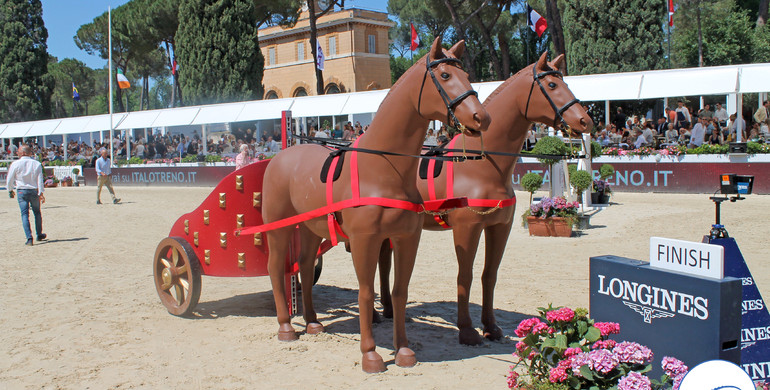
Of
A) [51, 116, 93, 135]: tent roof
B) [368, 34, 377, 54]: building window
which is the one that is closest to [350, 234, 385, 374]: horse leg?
[51, 116, 93, 135]: tent roof

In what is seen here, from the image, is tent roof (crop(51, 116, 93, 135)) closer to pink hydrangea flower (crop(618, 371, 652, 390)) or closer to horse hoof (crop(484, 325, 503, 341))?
horse hoof (crop(484, 325, 503, 341))

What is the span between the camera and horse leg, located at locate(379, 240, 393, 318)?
610 cm

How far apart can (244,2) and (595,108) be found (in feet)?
71.6

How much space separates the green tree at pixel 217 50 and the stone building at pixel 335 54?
43.7ft

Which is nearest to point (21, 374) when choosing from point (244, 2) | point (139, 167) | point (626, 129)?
point (626, 129)

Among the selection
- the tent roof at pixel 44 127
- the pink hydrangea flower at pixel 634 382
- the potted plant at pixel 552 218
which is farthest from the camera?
the tent roof at pixel 44 127

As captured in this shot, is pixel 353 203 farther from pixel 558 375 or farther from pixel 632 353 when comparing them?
pixel 632 353

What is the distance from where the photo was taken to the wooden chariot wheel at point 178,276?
20.6ft

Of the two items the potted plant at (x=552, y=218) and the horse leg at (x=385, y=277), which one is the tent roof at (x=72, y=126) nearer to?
the potted plant at (x=552, y=218)

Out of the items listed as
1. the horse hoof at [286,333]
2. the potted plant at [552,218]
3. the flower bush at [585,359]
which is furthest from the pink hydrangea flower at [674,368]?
the potted plant at [552,218]

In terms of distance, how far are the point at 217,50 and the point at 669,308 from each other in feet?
121

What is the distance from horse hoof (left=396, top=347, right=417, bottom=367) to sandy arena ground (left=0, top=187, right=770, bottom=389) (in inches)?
3.3

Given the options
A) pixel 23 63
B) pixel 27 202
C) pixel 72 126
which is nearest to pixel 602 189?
pixel 27 202

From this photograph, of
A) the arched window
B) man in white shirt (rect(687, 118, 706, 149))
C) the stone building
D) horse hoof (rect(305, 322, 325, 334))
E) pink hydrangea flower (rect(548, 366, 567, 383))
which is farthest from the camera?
the arched window
